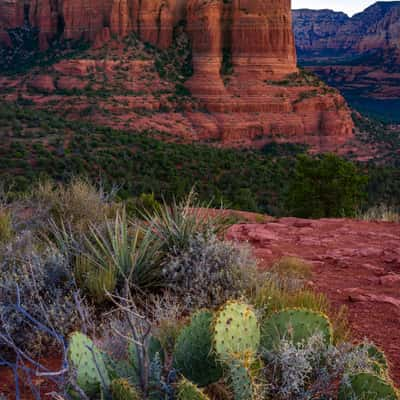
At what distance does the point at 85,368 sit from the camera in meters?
2.45

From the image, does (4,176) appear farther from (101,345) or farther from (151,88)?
(151,88)

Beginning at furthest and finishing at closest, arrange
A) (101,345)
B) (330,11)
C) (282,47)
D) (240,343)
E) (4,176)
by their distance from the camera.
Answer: (330,11), (282,47), (4,176), (101,345), (240,343)

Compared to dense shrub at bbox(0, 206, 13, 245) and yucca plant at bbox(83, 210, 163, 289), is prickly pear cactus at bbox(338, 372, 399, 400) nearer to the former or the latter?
yucca plant at bbox(83, 210, 163, 289)

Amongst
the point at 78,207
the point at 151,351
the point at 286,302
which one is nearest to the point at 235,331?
the point at 151,351

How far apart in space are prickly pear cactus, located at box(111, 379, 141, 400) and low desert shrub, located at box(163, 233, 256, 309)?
131 cm

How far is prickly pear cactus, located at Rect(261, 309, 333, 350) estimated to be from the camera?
2686 millimetres

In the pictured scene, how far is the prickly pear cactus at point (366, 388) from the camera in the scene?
2.22 m

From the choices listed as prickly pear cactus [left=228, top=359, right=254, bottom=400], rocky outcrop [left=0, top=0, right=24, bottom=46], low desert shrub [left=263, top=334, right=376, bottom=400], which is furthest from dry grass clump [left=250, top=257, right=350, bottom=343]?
rocky outcrop [left=0, top=0, right=24, bottom=46]

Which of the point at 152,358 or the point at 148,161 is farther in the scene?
the point at 148,161

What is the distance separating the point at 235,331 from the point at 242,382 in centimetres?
31

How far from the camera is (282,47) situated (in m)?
47.5

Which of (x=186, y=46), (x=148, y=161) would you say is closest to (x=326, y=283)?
(x=148, y=161)

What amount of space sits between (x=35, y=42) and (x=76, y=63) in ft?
50.9

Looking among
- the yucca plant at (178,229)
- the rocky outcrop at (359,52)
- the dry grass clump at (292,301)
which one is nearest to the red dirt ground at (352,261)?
the dry grass clump at (292,301)
